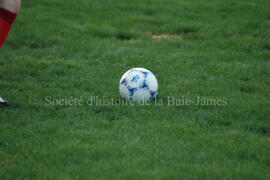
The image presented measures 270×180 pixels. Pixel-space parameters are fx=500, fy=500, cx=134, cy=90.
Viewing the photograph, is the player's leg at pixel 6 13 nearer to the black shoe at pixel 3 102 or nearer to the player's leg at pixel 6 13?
the player's leg at pixel 6 13

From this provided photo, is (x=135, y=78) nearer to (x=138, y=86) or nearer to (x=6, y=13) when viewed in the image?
(x=138, y=86)

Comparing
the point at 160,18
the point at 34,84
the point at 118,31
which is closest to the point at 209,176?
the point at 34,84

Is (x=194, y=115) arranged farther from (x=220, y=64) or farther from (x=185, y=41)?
(x=185, y=41)

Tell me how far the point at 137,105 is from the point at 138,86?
0.23m

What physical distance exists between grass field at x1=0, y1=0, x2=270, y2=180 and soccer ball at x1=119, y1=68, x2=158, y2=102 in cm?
17

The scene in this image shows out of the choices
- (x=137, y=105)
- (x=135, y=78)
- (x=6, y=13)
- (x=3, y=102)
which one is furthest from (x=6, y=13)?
(x=137, y=105)

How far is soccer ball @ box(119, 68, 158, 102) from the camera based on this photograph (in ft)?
19.7

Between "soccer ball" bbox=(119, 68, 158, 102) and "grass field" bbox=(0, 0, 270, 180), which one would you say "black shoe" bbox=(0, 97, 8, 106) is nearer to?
"grass field" bbox=(0, 0, 270, 180)

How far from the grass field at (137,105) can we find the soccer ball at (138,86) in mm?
172

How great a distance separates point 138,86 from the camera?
600 cm

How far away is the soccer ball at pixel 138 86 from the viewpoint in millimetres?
6005

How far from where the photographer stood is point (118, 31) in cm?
948

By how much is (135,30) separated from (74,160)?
17.8ft

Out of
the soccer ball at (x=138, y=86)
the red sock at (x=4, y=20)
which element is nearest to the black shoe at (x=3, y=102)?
the red sock at (x=4, y=20)
